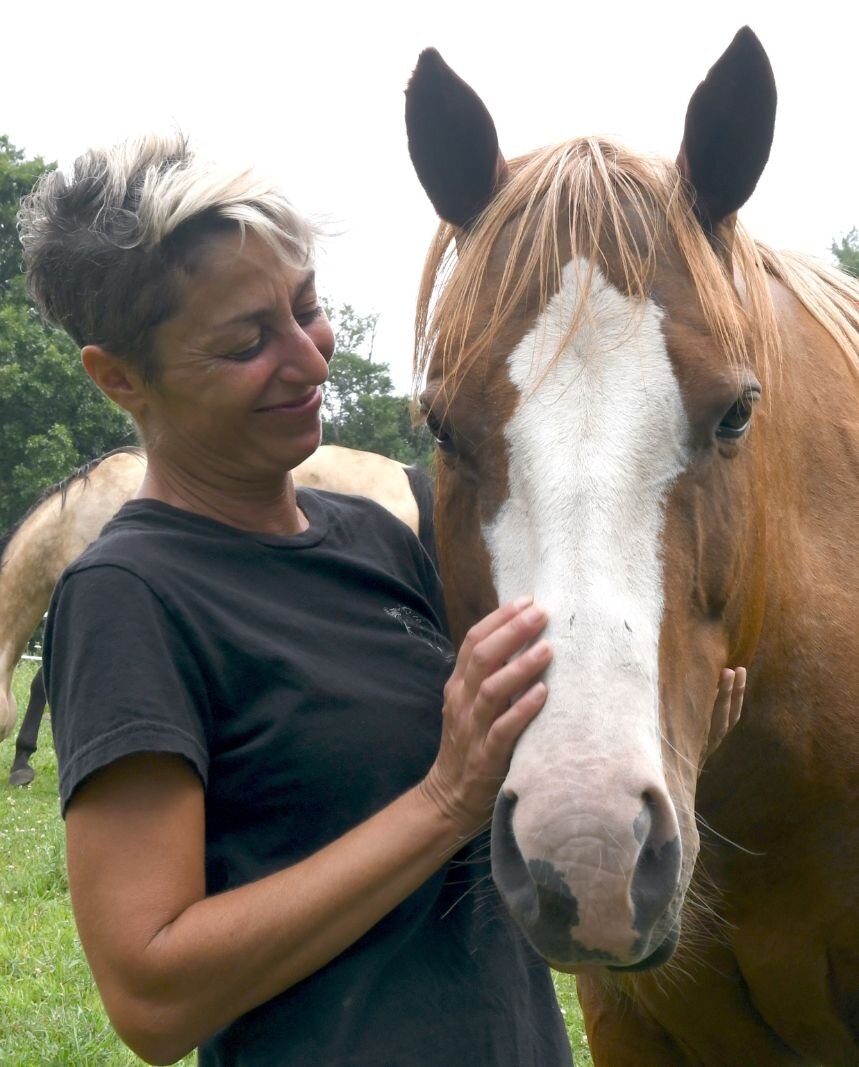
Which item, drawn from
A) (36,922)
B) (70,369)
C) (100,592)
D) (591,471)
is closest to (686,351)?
Result: (591,471)

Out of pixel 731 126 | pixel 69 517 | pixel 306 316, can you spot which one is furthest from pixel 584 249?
pixel 69 517

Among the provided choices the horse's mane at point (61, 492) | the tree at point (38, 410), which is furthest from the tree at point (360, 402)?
the horse's mane at point (61, 492)

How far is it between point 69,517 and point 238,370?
8.51 m

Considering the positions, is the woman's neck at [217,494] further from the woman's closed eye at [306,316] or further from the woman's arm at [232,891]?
the woman's arm at [232,891]

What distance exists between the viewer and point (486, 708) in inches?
62.2

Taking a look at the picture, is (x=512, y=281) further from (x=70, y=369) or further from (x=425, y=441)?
(x=70, y=369)

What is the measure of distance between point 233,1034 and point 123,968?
31cm

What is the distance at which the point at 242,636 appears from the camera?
69.8 inches

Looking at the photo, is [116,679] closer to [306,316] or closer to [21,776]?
[306,316]

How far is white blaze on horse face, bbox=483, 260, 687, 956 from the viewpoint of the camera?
142cm

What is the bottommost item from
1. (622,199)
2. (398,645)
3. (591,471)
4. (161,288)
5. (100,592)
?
(398,645)

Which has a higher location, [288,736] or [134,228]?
[134,228]

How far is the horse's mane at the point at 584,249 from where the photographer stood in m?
1.94

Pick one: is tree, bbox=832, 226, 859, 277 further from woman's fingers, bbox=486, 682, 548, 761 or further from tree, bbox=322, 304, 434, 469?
woman's fingers, bbox=486, 682, 548, 761
